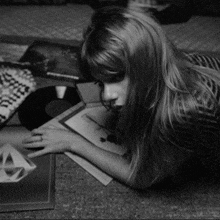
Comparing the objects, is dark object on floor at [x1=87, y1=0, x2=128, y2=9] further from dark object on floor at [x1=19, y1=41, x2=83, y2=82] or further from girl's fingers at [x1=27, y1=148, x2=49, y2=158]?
girl's fingers at [x1=27, y1=148, x2=49, y2=158]

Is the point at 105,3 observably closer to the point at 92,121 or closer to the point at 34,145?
the point at 92,121

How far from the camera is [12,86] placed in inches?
46.2

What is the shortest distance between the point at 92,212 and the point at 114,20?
19.6 inches

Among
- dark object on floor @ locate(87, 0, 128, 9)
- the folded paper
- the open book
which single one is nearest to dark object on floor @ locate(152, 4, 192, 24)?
dark object on floor @ locate(87, 0, 128, 9)

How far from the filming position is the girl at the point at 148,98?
2.80ft

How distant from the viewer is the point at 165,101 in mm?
903

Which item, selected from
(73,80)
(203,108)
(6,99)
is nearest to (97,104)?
(73,80)

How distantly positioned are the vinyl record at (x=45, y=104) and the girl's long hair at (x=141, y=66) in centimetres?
27

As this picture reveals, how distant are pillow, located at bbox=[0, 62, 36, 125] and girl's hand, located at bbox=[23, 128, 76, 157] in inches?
4.8

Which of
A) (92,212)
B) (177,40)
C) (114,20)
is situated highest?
(114,20)

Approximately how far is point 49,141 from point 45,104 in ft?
0.60

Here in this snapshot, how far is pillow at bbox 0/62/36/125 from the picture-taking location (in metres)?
1.09

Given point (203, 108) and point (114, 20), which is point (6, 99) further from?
point (203, 108)

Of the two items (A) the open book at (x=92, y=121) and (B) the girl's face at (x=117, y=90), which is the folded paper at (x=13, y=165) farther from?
(B) the girl's face at (x=117, y=90)
